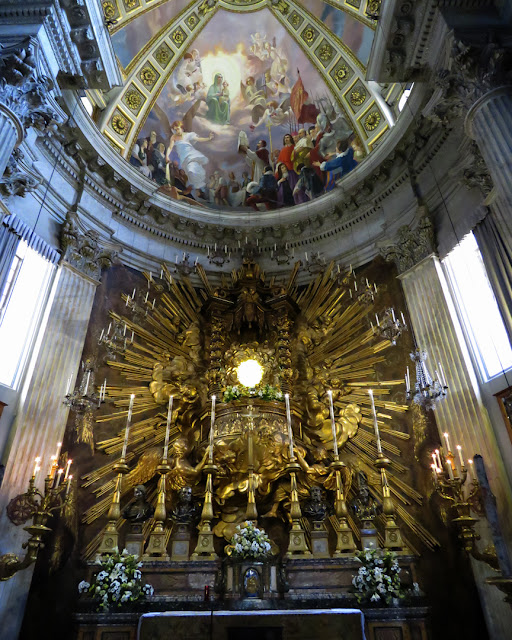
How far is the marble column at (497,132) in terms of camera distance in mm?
5449

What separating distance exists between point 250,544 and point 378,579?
1.71 meters

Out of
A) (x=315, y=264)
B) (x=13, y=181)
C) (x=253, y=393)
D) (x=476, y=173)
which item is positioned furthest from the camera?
(x=315, y=264)

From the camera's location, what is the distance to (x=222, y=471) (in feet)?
24.6

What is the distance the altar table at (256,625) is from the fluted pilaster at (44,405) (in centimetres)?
243

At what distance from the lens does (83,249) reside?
30.7 feet

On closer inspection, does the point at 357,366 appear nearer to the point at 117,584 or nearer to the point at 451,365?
the point at 451,365

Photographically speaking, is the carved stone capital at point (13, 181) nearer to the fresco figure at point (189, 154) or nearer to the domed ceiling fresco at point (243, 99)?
the domed ceiling fresco at point (243, 99)

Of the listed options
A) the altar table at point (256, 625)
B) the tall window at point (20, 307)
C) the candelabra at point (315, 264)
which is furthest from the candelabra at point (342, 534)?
the tall window at point (20, 307)

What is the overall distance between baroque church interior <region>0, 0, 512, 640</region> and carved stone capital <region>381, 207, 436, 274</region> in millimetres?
78

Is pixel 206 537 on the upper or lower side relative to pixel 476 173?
lower

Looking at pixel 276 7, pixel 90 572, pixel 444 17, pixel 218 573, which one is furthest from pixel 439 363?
pixel 276 7

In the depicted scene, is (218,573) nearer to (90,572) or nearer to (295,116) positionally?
(90,572)

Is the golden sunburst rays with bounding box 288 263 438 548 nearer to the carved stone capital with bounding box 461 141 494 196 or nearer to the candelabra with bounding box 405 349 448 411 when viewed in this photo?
the candelabra with bounding box 405 349 448 411

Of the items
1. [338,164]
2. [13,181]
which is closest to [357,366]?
[338,164]
